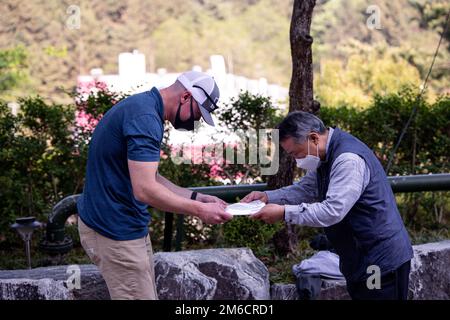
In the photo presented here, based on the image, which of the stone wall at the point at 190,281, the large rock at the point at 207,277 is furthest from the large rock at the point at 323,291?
the large rock at the point at 207,277

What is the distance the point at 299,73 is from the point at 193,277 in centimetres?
181

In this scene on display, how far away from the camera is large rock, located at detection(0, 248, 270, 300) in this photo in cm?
421

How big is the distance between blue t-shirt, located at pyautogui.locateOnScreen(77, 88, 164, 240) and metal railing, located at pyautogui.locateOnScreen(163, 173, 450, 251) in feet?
4.62

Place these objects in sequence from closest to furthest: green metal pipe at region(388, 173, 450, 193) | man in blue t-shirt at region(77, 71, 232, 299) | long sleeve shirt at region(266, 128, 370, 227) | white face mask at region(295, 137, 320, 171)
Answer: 1. man in blue t-shirt at region(77, 71, 232, 299)
2. long sleeve shirt at region(266, 128, 370, 227)
3. white face mask at region(295, 137, 320, 171)
4. green metal pipe at region(388, 173, 450, 193)

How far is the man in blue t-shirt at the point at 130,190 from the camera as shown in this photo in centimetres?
313

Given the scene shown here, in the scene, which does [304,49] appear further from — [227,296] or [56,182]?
[56,182]

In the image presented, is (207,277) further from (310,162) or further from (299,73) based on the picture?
(299,73)

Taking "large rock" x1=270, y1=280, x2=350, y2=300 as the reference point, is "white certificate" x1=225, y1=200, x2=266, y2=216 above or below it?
above

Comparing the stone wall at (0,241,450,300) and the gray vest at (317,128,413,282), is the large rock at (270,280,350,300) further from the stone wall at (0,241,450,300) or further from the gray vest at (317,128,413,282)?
the gray vest at (317,128,413,282)

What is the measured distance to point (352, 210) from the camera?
3.43m

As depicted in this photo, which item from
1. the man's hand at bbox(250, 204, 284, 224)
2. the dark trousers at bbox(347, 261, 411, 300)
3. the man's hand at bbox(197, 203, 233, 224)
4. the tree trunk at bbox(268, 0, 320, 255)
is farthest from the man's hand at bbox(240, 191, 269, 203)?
the tree trunk at bbox(268, 0, 320, 255)

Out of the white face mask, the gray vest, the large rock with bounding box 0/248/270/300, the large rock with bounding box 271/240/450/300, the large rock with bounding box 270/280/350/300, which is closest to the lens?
the gray vest

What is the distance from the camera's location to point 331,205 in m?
3.28
